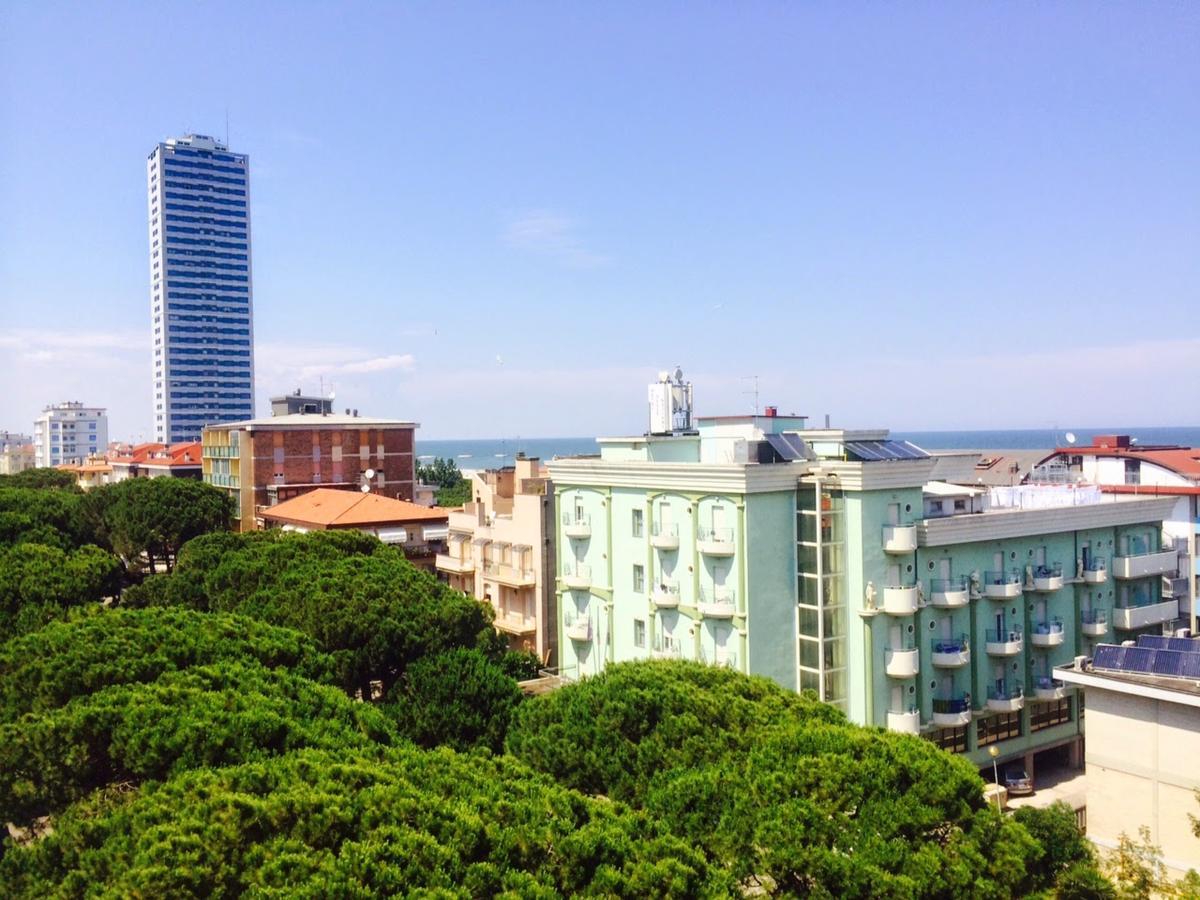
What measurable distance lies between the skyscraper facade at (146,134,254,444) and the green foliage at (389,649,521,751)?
17498 centimetres

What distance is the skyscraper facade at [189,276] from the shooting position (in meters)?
193

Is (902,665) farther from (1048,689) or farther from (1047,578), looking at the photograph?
(1047,578)

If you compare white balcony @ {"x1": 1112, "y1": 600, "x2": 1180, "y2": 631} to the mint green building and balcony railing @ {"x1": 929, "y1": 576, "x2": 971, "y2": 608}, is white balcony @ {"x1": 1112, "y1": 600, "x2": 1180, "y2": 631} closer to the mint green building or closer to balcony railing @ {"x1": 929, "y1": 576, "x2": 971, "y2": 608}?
the mint green building

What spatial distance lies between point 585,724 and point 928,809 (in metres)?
9.16

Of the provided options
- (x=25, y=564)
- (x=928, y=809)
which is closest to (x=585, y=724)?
(x=928, y=809)

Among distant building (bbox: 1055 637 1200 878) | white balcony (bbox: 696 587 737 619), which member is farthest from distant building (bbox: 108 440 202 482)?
distant building (bbox: 1055 637 1200 878)

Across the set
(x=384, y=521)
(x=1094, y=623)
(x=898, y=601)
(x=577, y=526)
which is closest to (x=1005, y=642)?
(x=1094, y=623)

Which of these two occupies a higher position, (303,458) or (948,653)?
(303,458)

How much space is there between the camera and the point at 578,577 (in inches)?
1751

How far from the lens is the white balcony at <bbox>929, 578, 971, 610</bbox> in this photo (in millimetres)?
36938

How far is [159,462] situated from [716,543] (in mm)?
94830

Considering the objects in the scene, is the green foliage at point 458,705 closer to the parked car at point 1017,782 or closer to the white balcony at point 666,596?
the white balcony at point 666,596

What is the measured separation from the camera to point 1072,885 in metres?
23.5

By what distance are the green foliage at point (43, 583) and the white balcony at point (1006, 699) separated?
37.9m
